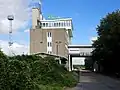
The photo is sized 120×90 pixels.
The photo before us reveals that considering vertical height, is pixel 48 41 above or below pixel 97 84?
above

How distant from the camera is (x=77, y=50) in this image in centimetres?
12138

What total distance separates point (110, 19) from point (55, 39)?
4737 centimetres

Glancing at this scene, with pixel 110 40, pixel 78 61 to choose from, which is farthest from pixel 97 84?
pixel 78 61

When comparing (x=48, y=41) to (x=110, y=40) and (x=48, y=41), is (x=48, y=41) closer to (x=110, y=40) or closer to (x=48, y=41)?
(x=48, y=41)

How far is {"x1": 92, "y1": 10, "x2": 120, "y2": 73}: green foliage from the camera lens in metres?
61.0

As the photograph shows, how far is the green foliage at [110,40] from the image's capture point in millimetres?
61016

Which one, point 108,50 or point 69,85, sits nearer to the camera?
point 69,85

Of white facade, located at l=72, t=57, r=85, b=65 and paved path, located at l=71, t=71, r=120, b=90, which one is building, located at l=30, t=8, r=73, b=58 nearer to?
white facade, located at l=72, t=57, r=85, b=65

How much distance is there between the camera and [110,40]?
62.8 metres

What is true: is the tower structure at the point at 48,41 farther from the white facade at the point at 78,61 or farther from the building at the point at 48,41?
the white facade at the point at 78,61

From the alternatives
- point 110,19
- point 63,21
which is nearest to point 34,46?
point 63,21

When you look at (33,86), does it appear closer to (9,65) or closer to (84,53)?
(9,65)

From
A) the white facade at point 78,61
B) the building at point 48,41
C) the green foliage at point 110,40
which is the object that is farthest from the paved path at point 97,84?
the white facade at point 78,61

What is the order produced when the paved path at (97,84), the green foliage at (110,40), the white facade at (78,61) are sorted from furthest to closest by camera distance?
the white facade at (78,61), the green foliage at (110,40), the paved path at (97,84)
